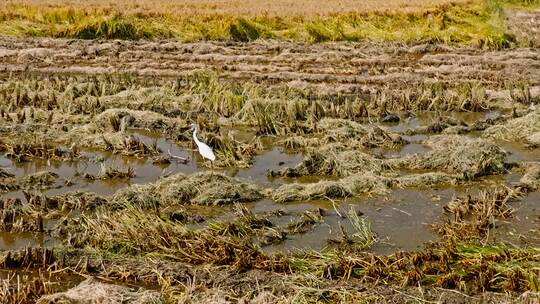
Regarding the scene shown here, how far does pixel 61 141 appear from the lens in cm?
1096

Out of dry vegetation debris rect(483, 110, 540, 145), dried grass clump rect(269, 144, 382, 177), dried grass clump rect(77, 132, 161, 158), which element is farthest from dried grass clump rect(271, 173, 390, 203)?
dry vegetation debris rect(483, 110, 540, 145)

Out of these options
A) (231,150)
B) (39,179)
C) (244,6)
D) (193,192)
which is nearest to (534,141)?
(231,150)

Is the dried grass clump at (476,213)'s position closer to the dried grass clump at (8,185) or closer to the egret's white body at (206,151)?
the egret's white body at (206,151)

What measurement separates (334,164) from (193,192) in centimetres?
215

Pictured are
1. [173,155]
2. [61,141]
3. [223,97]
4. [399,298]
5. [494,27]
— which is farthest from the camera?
[494,27]

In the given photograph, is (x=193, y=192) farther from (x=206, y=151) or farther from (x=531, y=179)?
(x=531, y=179)

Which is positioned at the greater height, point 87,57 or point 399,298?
point 399,298

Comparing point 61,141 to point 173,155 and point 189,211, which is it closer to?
point 173,155

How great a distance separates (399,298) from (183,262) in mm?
2054

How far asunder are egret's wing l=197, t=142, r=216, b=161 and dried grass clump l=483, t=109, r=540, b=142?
15.4 ft

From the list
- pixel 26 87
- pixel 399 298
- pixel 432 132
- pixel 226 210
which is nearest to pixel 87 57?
pixel 26 87

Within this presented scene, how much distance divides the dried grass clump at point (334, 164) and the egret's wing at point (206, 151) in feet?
2.76

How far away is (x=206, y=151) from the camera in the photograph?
9.34 metres

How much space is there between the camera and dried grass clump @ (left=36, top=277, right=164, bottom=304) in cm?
557
